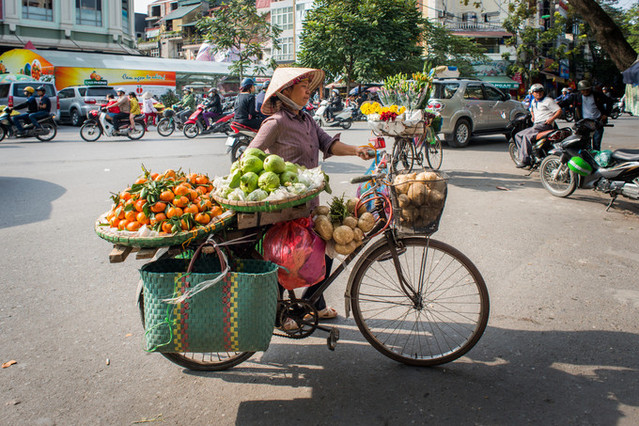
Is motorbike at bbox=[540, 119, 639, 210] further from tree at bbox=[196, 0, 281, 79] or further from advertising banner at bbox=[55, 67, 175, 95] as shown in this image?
advertising banner at bbox=[55, 67, 175, 95]

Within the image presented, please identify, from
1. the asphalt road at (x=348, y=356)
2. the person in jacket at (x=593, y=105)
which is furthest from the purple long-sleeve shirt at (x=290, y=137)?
the person in jacket at (x=593, y=105)

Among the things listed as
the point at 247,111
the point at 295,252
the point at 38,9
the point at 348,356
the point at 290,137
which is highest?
the point at 38,9

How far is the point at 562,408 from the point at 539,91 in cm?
836

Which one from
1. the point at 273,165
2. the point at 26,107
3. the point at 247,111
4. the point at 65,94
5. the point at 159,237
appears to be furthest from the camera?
the point at 65,94

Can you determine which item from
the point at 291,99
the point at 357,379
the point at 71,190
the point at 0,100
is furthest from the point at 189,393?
the point at 0,100

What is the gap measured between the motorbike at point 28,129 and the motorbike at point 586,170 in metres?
14.2

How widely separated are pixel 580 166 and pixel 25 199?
8.13 metres

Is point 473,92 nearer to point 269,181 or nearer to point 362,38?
point 269,181

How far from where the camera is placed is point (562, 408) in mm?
2609

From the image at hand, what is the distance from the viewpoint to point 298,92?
3240mm

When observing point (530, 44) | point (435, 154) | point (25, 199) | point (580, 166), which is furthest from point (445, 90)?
point (530, 44)

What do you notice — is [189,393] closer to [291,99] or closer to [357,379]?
[357,379]

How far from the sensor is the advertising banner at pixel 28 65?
85.2 feet

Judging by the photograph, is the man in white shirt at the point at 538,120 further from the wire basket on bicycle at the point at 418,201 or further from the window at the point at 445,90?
the wire basket on bicycle at the point at 418,201
